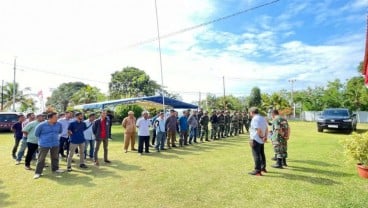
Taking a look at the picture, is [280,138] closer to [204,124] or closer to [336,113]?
[204,124]

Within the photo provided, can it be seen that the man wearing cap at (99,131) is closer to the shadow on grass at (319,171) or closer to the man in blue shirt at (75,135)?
the man in blue shirt at (75,135)

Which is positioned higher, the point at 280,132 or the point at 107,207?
the point at 280,132

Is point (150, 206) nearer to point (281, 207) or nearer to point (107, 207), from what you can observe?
point (107, 207)

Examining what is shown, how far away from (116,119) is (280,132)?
27.5m

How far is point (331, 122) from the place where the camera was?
18.8 metres

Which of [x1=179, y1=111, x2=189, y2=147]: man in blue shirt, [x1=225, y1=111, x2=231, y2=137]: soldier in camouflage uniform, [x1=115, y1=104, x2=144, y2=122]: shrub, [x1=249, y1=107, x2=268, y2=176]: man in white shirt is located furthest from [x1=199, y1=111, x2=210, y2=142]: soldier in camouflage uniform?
[x1=115, y1=104, x2=144, y2=122]: shrub

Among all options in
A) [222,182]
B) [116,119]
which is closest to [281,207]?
[222,182]

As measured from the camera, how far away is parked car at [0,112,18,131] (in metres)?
23.9

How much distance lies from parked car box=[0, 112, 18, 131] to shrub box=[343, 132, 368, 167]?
961 inches

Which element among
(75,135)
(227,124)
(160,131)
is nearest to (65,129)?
(75,135)

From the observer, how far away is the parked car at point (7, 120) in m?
23.9

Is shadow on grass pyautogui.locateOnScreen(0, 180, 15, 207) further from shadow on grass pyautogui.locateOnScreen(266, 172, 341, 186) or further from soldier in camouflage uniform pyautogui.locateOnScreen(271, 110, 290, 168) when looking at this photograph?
soldier in camouflage uniform pyautogui.locateOnScreen(271, 110, 290, 168)

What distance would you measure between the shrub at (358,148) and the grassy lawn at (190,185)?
0.47m

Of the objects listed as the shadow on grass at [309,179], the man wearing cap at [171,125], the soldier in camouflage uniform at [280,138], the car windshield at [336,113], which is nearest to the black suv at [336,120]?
the car windshield at [336,113]
